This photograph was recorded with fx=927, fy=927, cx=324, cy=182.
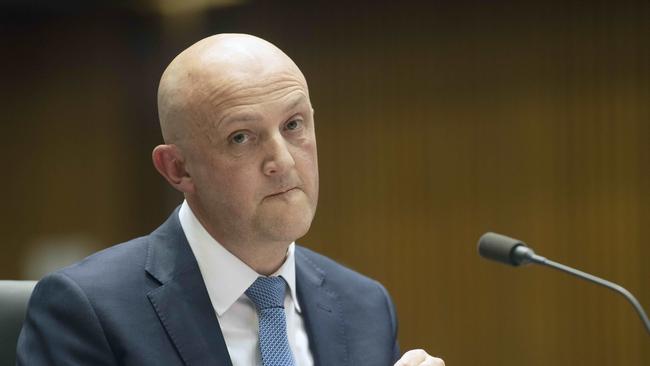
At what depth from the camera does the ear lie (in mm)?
1890

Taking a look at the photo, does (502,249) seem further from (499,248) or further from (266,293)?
(266,293)

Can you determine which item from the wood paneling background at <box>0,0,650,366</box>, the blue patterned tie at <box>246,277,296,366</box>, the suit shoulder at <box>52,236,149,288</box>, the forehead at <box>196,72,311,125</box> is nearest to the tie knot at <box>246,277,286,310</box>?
the blue patterned tie at <box>246,277,296,366</box>

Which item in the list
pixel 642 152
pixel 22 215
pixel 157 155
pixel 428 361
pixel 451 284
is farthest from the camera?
pixel 22 215

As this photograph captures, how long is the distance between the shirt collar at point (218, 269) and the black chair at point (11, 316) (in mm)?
396

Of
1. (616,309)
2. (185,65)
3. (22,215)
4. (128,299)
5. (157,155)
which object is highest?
(185,65)

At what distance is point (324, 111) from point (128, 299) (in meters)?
3.09

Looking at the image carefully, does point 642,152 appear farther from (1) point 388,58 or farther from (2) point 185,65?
(2) point 185,65

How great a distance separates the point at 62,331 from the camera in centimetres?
173

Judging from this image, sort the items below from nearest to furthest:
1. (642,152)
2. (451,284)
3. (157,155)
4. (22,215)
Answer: (157,155), (642,152), (451,284), (22,215)

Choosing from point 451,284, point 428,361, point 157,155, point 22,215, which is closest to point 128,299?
point 157,155

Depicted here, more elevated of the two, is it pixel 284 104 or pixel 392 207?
pixel 284 104

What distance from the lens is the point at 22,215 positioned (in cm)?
532

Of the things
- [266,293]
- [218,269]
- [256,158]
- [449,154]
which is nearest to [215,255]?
[218,269]

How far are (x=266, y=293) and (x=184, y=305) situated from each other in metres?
0.18
